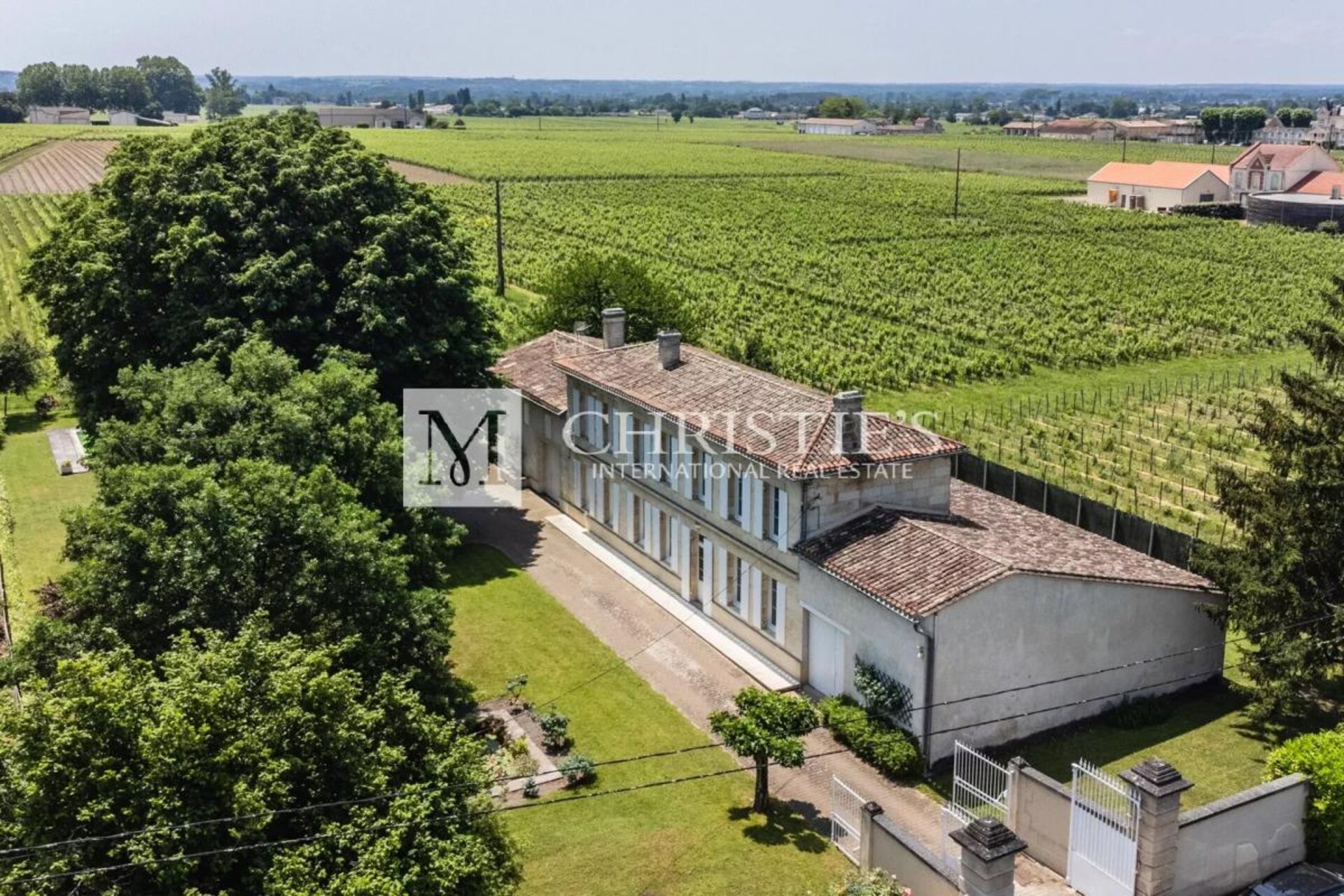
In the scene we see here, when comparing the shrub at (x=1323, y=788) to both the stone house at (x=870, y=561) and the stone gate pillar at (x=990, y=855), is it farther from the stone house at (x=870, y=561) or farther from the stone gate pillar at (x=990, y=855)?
the stone gate pillar at (x=990, y=855)

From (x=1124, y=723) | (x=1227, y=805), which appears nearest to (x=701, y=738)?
(x=1124, y=723)

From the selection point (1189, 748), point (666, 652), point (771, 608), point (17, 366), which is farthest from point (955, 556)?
point (17, 366)

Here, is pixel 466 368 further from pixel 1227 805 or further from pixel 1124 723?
pixel 1227 805

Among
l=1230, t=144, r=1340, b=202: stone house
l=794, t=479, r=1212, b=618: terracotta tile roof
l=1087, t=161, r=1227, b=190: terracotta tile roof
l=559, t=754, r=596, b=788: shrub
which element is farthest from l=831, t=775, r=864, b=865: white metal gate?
l=1230, t=144, r=1340, b=202: stone house

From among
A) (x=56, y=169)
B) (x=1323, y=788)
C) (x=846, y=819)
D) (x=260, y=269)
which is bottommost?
(x=846, y=819)

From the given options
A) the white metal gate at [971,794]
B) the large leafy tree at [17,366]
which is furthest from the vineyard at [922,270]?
the white metal gate at [971,794]

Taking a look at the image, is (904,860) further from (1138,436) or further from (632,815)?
(1138,436)
